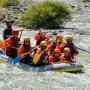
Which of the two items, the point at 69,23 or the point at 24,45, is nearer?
the point at 24,45

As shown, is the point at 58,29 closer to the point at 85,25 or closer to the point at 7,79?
the point at 85,25

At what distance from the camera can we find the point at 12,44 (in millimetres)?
17250

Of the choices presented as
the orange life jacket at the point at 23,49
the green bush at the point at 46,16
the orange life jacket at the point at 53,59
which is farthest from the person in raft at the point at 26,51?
the green bush at the point at 46,16

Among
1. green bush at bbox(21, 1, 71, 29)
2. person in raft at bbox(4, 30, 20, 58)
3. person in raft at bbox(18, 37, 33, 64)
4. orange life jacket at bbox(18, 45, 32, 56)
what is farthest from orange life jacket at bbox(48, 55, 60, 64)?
green bush at bbox(21, 1, 71, 29)

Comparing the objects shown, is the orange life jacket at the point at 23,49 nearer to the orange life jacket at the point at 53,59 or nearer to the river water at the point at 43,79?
the river water at the point at 43,79

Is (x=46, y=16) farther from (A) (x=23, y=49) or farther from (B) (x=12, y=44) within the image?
(A) (x=23, y=49)

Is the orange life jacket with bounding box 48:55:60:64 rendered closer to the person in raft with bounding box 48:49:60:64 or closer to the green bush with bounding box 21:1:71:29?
the person in raft with bounding box 48:49:60:64

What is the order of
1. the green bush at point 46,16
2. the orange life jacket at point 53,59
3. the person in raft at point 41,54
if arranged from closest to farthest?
the person in raft at point 41,54
the orange life jacket at point 53,59
the green bush at point 46,16

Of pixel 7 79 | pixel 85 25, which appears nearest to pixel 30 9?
pixel 85 25

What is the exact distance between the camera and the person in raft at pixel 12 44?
1716 centimetres

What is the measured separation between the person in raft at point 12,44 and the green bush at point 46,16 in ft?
26.4

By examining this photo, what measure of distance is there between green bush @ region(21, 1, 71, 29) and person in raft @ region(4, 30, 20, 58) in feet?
26.4

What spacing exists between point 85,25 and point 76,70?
1033 cm

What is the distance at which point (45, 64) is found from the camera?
16.3 metres
